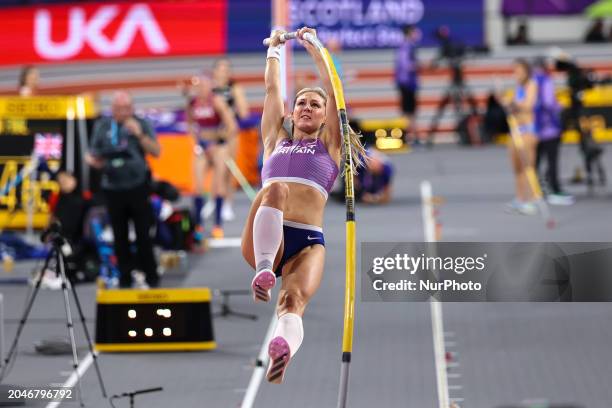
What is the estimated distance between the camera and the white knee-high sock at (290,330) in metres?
7.24

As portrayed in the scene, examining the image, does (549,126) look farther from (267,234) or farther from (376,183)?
(267,234)

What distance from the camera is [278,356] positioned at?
7145mm

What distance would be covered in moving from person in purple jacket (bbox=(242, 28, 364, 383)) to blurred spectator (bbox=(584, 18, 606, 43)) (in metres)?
21.5

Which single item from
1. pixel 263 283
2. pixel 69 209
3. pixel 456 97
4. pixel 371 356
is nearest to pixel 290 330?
pixel 263 283

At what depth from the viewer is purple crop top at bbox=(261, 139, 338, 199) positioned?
761cm

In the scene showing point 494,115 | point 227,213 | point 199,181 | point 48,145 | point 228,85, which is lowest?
point 227,213

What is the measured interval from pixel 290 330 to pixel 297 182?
2.78 feet

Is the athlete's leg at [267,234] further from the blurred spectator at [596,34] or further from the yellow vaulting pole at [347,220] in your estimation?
the blurred spectator at [596,34]

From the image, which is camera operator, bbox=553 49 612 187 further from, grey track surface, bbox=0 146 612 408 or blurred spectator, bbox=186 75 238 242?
blurred spectator, bbox=186 75 238 242

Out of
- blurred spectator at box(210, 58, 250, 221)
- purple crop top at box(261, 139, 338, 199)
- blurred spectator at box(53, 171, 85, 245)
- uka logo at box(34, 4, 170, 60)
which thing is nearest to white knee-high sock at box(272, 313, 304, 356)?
purple crop top at box(261, 139, 338, 199)

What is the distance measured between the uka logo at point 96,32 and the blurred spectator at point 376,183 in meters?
7.74

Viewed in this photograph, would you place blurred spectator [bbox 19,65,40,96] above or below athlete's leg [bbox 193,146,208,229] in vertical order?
above

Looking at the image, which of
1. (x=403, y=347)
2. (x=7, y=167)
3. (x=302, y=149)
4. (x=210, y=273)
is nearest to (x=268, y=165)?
(x=302, y=149)

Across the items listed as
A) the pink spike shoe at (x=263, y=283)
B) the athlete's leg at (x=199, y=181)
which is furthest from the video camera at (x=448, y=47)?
the pink spike shoe at (x=263, y=283)
